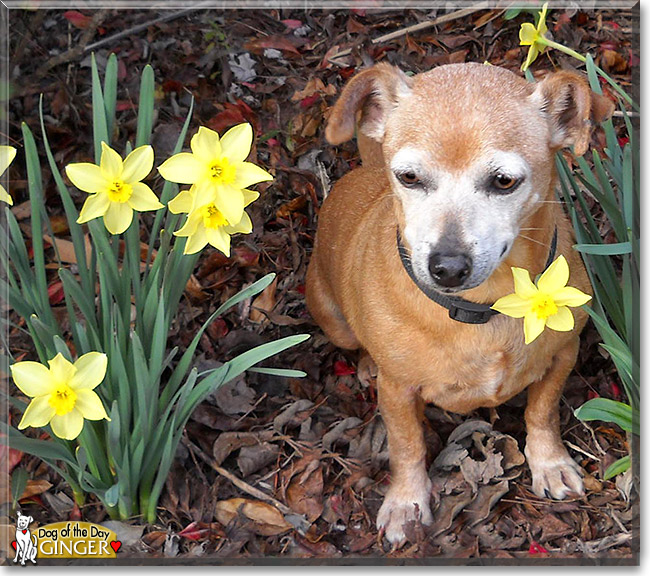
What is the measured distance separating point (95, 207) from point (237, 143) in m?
0.37

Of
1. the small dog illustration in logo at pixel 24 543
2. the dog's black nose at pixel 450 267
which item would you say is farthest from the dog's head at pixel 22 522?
the dog's black nose at pixel 450 267

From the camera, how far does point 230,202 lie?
1.82 metres

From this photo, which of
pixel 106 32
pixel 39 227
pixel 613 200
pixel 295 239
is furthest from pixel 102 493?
pixel 106 32

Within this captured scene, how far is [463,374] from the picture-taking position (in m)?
2.31

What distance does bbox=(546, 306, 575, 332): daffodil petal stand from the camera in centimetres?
192

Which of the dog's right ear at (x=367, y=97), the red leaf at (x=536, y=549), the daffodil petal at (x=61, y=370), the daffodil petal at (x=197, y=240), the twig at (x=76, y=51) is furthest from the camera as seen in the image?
the twig at (x=76, y=51)

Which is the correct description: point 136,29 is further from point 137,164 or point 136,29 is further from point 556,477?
point 556,477

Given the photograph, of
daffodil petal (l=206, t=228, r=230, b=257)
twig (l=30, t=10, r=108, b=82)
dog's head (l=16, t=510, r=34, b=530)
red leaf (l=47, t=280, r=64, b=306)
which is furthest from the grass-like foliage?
twig (l=30, t=10, r=108, b=82)

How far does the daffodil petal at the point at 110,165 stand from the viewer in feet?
6.08

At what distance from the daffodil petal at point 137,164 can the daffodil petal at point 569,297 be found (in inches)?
39.9

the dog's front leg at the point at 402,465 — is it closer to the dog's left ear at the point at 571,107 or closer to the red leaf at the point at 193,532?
the red leaf at the point at 193,532

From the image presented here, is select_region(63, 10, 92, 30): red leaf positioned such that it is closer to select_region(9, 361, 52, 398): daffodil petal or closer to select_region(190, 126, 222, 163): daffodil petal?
select_region(190, 126, 222, 163): daffodil petal

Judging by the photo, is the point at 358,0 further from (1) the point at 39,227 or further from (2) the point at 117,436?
(2) the point at 117,436

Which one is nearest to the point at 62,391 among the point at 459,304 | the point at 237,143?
the point at 237,143
